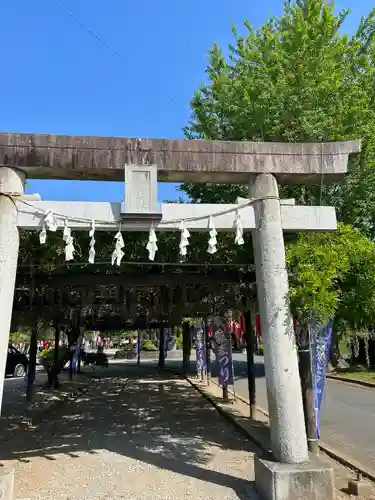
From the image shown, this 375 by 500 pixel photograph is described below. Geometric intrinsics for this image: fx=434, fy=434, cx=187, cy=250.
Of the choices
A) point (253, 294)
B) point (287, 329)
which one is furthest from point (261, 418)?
point (287, 329)

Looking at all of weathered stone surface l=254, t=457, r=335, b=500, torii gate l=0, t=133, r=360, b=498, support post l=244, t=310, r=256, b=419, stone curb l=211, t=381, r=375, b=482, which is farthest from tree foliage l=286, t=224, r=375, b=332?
support post l=244, t=310, r=256, b=419

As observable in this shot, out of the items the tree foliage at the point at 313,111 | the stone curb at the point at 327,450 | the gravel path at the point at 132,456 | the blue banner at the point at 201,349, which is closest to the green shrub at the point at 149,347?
the blue banner at the point at 201,349

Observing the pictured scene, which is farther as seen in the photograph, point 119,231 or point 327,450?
point 327,450

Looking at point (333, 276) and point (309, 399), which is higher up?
point (333, 276)

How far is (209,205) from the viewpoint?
625 cm

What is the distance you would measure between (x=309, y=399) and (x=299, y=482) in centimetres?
250

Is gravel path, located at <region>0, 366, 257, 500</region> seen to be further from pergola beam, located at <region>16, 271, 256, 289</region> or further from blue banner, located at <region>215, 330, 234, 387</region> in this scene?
pergola beam, located at <region>16, 271, 256, 289</region>

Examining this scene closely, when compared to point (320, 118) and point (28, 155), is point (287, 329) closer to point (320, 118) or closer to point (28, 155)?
point (28, 155)

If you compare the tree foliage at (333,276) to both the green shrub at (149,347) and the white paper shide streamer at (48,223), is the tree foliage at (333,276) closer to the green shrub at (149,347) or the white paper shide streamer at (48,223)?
the white paper shide streamer at (48,223)

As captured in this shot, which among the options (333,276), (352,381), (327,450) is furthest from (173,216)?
(352,381)

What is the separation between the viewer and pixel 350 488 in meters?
6.14

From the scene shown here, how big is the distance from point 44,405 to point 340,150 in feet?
40.8

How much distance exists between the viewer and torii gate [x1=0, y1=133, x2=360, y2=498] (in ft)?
18.8

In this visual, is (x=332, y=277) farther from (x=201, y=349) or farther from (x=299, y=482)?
(x=201, y=349)
